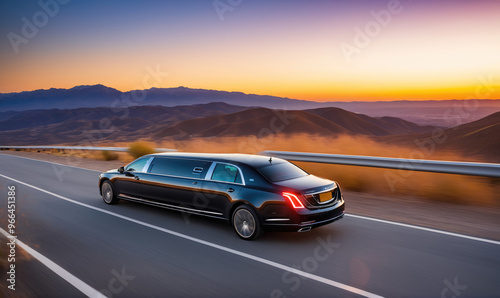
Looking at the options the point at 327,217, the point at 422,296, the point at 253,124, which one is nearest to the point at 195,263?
the point at 327,217

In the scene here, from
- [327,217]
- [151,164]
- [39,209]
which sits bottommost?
[39,209]

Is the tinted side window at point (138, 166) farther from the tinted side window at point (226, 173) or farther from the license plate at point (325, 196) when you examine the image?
the license plate at point (325, 196)

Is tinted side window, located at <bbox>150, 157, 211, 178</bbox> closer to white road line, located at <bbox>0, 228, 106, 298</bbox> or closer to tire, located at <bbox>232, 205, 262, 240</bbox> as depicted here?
tire, located at <bbox>232, 205, 262, 240</bbox>

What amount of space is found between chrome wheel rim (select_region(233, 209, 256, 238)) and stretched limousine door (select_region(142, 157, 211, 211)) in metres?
1.08

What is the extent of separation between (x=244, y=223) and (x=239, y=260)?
106 cm

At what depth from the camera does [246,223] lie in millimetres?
6406

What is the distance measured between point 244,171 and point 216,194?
68cm

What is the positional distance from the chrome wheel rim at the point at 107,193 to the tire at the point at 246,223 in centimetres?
393

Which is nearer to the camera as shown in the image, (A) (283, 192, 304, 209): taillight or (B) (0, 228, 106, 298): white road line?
(B) (0, 228, 106, 298): white road line

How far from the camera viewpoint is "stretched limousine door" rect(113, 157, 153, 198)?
8.41 metres

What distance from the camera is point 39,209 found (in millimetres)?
8867

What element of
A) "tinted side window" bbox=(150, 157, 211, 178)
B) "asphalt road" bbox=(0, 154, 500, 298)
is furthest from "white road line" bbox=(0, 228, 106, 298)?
"tinted side window" bbox=(150, 157, 211, 178)

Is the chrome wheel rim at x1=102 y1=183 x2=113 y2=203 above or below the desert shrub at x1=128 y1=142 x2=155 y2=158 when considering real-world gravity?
below

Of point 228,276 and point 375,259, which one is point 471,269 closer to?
point 375,259
